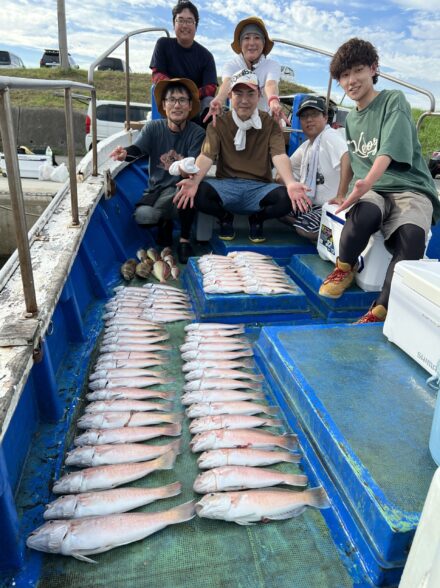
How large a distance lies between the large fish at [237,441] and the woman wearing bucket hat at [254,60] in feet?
12.0

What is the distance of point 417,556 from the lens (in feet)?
3.77

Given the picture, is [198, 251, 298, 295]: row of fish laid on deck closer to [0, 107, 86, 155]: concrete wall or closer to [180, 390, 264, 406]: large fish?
[180, 390, 264, 406]: large fish

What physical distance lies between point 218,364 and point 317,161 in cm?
292

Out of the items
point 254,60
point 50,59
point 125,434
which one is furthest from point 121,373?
point 50,59

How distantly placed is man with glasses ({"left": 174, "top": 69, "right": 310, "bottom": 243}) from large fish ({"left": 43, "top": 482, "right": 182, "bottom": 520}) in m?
3.10

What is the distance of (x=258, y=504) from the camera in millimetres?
2025

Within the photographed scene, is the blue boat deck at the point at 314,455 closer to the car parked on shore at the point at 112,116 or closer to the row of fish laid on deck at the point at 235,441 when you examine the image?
the row of fish laid on deck at the point at 235,441

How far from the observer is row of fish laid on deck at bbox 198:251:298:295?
381 cm

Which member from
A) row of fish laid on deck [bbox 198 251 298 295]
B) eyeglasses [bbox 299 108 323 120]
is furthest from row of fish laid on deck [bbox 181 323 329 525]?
eyeglasses [bbox 299 108 323 120]

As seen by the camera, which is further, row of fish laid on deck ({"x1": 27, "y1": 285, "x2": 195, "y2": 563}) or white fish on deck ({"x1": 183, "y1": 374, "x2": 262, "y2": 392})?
white fish on deck ({"x1": 183, "y1": 374, "x2": 262, "y2": 392})

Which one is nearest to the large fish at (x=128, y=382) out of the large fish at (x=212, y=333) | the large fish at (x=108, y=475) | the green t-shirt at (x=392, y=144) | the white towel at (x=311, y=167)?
the large fish at (x=212, y=333)

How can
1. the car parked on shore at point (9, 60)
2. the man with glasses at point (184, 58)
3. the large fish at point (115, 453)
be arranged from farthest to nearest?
the car parked on shore at point (9, 60) → the man with glasses at point (184, 58) → the large fish at point (115, 453)

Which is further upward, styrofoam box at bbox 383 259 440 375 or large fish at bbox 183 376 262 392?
styrofoam box at bbox 383 259 440 375

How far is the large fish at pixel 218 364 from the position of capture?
3.14m
